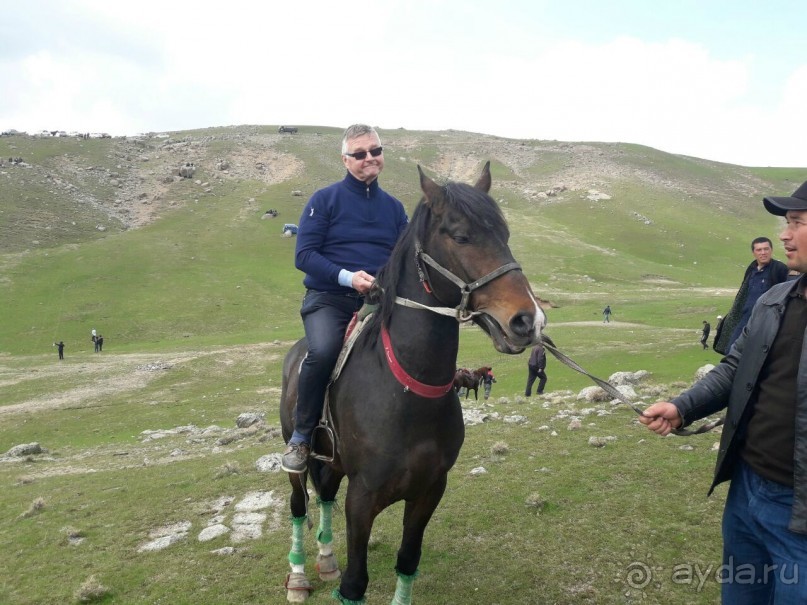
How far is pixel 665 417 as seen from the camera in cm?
382

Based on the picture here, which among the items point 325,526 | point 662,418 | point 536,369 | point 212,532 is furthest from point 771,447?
point 536,369

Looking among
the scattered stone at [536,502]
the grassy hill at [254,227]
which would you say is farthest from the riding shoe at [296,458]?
the grassy hill at [254,227]

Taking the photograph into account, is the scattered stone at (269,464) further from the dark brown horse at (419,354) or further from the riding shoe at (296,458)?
the dark brown horse at (419,354)

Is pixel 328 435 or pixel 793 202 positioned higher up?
pixel 793 202

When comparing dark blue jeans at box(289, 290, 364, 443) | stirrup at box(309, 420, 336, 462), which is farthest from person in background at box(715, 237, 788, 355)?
stirrup at box(309, 420, 336, 462)

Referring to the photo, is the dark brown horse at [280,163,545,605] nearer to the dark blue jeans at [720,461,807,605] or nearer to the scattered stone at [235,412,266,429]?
the dark blue jeans at [720,461,807,605]

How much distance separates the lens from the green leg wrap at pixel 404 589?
5227 mm

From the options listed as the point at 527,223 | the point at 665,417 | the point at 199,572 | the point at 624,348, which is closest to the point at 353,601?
the point at 199,572

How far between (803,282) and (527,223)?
85924mm

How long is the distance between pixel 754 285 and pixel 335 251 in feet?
23.0

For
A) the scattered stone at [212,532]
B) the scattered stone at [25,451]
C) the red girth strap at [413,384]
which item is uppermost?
the red girth strap at [413,384]

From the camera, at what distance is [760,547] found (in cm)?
346

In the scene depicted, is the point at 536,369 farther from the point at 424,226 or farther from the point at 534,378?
the point at 424,226

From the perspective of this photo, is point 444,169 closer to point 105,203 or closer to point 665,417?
point 105,203
